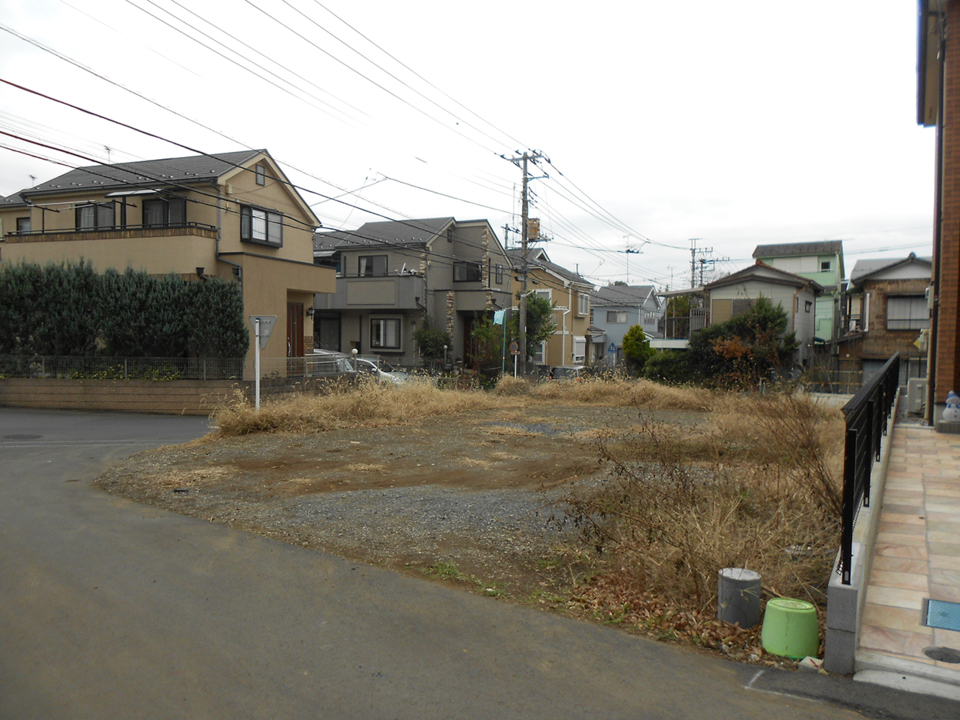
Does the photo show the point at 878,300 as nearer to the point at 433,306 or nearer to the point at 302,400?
the point at 433,306

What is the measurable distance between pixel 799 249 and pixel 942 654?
42.9 meters

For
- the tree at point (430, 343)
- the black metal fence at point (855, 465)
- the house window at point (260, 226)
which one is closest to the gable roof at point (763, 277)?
the tree at point (430, 343)

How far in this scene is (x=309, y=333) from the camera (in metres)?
26.0

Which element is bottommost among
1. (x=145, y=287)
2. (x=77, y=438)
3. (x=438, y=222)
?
(x=77, y=438)

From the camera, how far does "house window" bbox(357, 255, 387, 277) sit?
33.2 m

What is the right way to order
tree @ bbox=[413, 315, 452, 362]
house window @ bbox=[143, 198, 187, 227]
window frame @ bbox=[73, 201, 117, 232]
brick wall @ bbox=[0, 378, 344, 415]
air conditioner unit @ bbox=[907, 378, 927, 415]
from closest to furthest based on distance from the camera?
air conditioner unit @ bbox=[907, 378, 927, 415]
brick wall @ bbox=[0, 378, 344, 415]
house window @ bbox=[143, 198, 187, 227]
window frame @ bbox=[73, 201, 117, 232]
tree @ bbox=[413, 315, 452, 362]

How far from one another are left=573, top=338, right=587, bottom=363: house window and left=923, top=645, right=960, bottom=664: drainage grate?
38337 millimetres

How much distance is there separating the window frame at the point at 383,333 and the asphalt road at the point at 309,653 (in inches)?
1079

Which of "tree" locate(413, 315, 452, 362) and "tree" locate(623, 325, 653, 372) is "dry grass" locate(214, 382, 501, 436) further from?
"tree" locate(623, 325, 653, 372)

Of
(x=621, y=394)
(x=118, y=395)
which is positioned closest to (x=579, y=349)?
(x=621, y=394)

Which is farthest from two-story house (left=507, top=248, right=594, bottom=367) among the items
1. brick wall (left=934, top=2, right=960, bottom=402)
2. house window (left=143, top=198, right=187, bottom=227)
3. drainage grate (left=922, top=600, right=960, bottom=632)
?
drainage grate (left=922, top=600, right=960, bottom=632)

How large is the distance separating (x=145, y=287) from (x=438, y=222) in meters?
17.8

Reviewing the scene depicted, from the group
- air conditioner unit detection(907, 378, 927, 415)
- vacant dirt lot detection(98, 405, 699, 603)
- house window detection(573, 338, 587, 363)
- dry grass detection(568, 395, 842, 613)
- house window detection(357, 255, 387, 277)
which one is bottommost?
vacant dirt lot detection(98, 405, 699, 603)

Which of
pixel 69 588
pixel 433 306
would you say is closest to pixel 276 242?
pixel 433 306
